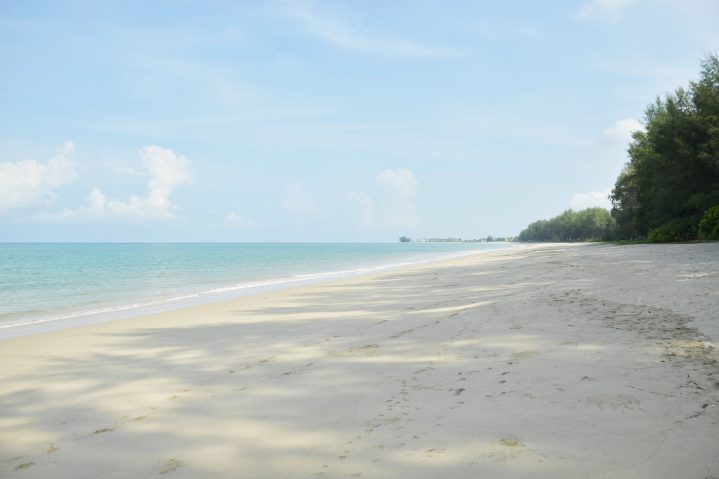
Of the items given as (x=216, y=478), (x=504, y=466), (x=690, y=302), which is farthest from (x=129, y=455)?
(x=690, y=302)

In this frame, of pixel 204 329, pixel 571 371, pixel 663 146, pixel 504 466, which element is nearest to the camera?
pixel 504 466

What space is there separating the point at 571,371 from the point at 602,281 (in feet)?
27.4

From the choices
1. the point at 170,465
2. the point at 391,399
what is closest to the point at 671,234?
the point at 391,399

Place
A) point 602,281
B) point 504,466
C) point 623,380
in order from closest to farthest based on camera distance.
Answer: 1. point 504,466
2. point 623,380
3. point 602,281

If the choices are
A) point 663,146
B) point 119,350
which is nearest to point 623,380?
point 119,350

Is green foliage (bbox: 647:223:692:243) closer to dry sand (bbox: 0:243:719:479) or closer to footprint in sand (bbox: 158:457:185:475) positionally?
dry sand (bbox: 0:243:719:479)

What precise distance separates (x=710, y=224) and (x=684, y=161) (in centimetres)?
806

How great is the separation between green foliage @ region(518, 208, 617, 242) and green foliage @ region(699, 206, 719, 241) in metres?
51.4

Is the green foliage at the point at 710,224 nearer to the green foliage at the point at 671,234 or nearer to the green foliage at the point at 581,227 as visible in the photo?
the green foliage at the point at 671,234

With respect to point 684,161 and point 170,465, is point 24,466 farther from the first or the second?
point 684,161

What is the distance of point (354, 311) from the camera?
993 centimetres

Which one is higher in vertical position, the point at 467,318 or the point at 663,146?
the point at 663,146

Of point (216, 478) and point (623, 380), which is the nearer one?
point (216, 478)

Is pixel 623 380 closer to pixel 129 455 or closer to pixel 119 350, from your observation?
pixel 129 455
